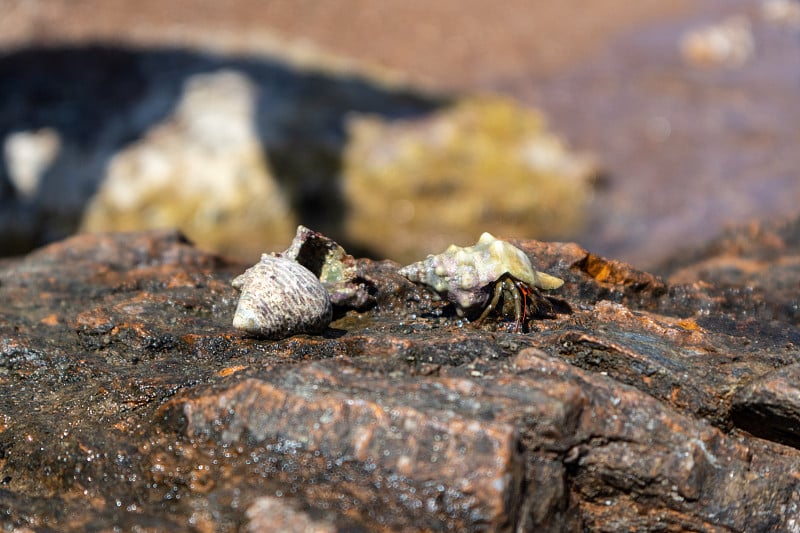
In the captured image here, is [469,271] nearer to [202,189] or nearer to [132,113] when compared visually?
[202,189]

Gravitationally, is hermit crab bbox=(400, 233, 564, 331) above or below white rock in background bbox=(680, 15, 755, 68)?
below

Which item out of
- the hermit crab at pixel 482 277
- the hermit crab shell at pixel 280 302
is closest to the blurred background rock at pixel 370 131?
the hermit crab at pixel 482 277

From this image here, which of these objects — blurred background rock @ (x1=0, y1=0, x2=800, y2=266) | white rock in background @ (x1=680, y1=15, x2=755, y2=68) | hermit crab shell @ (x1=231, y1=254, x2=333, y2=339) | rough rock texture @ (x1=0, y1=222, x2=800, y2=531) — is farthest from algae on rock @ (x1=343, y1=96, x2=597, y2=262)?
rough rock texture @ (x1=0, y1=222, x2=800, y2=531)

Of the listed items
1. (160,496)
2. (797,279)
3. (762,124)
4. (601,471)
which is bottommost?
(160,496)

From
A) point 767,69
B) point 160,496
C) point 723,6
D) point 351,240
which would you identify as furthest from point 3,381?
point 723,6

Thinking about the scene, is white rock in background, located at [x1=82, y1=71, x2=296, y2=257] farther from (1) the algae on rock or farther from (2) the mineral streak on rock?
(2) the mineral streak on rock

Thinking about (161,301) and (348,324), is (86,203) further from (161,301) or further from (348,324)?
(348,324)


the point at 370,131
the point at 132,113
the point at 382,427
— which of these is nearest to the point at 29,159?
the point at 132,113
